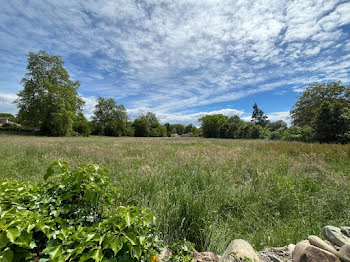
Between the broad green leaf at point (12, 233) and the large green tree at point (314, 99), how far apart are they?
3878cm

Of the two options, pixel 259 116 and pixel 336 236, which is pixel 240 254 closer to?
pixel 336 236

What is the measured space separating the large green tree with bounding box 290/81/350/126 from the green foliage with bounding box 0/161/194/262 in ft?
125

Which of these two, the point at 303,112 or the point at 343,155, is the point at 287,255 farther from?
the point at 303,112

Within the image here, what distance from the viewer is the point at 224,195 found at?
3.04 metres

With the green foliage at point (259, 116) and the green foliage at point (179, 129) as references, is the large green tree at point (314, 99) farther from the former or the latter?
the green foliage at point (179, 129)

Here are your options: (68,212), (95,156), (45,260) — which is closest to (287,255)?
(45,260)

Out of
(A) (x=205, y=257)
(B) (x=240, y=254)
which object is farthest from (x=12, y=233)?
(B) (x=240, y=254)

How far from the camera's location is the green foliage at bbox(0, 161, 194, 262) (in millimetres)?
980

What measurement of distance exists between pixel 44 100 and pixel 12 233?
120 feet

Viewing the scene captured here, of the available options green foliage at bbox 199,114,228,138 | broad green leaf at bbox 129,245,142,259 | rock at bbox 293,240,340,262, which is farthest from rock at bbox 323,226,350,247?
green foliage at bbox 199,114,228,138

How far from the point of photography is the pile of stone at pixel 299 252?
1.44 metres

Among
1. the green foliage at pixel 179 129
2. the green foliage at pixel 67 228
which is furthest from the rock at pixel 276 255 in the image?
the green foliage at pixel 179 129

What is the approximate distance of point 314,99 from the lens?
3200 centimetres

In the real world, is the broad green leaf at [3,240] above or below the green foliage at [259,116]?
below
